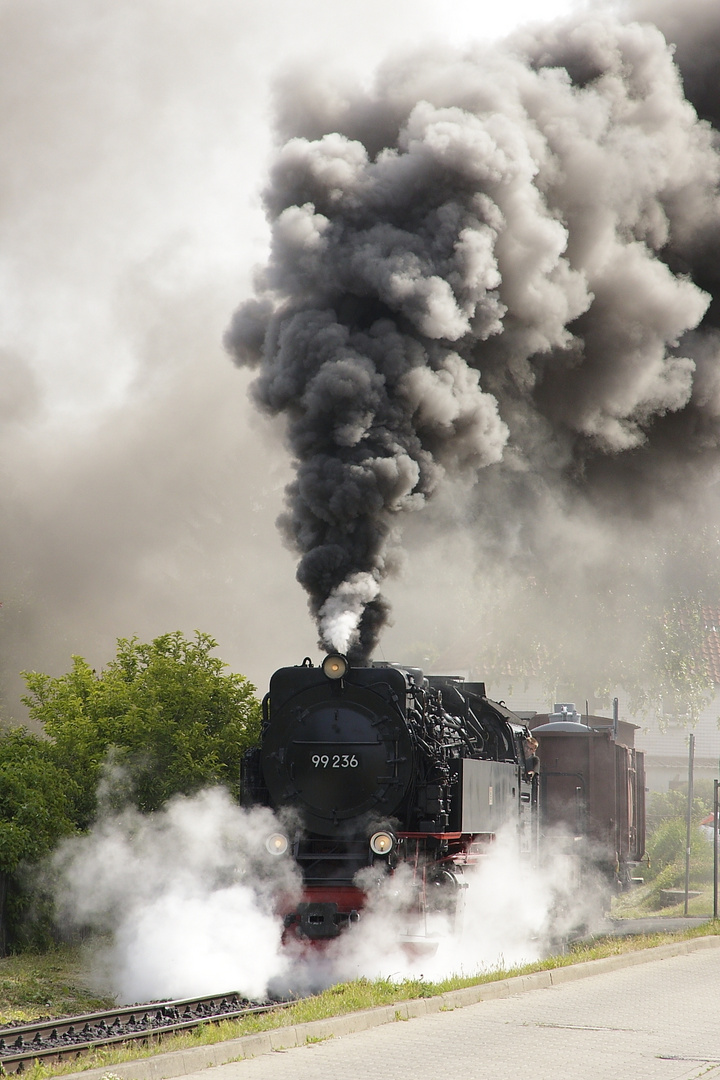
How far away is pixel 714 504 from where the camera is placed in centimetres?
1998

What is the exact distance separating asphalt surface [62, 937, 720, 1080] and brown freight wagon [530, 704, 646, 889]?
265 inches

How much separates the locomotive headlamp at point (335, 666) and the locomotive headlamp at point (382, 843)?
4.62ft

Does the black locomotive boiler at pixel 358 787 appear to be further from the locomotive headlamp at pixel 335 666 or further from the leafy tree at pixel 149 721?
the leafy tree at pixel 149 721

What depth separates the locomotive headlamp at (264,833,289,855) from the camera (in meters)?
9.07

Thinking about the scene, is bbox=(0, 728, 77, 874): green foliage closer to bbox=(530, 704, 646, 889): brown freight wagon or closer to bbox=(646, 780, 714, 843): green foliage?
bbox=(530, 704, 646, 889): brown freight wagon

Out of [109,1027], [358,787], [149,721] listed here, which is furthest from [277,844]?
[149,721]

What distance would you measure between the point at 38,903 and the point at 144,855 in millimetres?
2204

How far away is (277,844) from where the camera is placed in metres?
9.09

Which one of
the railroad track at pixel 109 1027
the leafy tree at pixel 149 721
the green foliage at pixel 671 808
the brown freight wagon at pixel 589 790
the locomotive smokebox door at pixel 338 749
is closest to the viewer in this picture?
the railroad track at pixel 109 1027

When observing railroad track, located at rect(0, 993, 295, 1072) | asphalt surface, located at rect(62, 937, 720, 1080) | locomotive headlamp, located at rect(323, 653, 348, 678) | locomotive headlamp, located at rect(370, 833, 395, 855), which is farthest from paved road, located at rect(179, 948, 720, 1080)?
locomotive headlamp, located at rect(323, 653, 348, 678)

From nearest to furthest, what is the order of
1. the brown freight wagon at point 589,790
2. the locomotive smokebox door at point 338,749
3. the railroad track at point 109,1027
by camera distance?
the railroad track at point 109,1027 < the locomotive smokebox door at point 338,749 < the brown freight wagon at point 589,790

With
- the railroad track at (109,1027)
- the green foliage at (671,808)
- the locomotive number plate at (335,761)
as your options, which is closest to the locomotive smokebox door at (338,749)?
the locomotive number plate at (335,761)

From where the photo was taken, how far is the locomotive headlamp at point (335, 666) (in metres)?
9.39

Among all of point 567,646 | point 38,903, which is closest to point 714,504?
point 567,646
